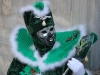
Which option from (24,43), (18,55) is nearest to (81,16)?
(24,43)

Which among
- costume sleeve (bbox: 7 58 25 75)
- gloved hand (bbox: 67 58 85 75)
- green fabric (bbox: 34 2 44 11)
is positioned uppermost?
green fabric (bbox: 34 2 44 11)

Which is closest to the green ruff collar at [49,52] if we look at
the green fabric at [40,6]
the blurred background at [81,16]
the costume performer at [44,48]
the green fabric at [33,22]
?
the costume performer at [44,48]

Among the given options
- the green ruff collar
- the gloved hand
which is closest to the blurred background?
the green ruff collar

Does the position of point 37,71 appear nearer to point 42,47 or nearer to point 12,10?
point 42,47

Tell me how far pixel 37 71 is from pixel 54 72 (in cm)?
14

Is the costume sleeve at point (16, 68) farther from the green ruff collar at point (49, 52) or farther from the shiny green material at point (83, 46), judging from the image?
the shiny green material at point (83, 46)

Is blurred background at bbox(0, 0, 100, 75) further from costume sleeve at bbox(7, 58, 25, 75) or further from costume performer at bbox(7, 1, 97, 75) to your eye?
costume sleeve at bbox(7, 58, 25, 75)

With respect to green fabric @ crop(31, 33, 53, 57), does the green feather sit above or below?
above

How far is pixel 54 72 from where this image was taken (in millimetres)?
2809

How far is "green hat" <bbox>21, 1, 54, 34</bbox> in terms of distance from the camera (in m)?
2.84

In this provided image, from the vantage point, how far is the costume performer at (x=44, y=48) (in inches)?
110

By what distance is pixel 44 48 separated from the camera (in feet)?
9.48

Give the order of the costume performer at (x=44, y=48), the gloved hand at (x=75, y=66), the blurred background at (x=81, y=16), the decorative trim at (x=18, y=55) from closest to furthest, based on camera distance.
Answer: the gloved hand at (x=75, y=66)
the costume performer at (x=44, y=48)
the decorative trim at (x=18, y=55)
the blurred background at (x=81, y=16)

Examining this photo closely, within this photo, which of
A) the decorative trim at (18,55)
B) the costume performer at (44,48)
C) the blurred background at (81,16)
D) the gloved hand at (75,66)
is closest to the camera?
the gloved hand at (75,66)
